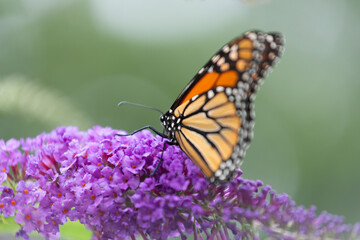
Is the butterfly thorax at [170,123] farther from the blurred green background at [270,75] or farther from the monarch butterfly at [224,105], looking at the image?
the blurred green background at [270,75]

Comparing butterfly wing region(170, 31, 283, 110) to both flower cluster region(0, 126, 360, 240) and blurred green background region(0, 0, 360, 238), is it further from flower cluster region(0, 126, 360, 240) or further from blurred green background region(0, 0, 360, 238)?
blurred green background region(0, 0, 360, 238)

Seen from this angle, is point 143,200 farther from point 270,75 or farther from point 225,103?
point 270,75

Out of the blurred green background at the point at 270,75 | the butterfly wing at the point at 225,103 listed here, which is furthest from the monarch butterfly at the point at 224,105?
the blurred green background at the point at 270,75

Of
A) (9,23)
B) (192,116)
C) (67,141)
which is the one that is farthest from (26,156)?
(9,23)

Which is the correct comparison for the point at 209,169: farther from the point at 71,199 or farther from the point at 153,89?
the point at 153,89

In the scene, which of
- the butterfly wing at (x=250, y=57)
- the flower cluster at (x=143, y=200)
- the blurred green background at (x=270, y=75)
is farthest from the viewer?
the blurred green background at (x=270, y=75)
